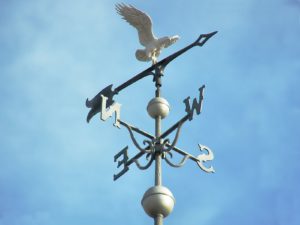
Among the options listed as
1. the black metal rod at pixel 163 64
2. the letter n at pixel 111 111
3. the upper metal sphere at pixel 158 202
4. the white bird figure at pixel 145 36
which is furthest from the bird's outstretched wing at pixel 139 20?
the upper metal sphere at pixel 158 202

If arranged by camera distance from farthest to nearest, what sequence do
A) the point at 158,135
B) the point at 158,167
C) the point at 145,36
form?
the point at 145,36 < the point at 158,135 < the point at 158,167

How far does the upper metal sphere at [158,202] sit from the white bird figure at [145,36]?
2302 mm

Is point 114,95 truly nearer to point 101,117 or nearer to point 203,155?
point 101,117

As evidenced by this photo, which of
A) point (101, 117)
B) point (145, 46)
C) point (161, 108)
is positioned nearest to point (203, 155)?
point (161, 108)

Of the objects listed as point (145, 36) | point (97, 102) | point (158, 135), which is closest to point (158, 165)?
point (158, 135)

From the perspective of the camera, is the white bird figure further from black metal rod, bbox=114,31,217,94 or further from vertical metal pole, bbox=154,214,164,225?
vertical metal pole, bbox=154,214,164,225

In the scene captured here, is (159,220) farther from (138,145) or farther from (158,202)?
(138,145)

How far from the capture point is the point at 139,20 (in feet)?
31.1

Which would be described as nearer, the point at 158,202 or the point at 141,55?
the point at 158,202

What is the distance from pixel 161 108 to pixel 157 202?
126cm

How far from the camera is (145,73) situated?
783 cm

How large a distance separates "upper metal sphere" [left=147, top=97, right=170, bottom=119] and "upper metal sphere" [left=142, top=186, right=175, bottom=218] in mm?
1039

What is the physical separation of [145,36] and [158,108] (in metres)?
2.10

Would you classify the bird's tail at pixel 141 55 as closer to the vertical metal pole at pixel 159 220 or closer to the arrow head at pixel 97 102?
the arrow head at pixel 97 102
